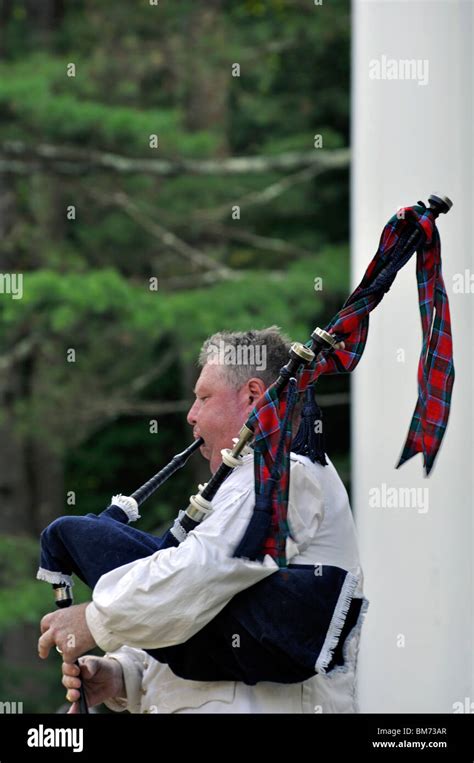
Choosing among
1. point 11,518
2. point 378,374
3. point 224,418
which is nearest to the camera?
point 224,418

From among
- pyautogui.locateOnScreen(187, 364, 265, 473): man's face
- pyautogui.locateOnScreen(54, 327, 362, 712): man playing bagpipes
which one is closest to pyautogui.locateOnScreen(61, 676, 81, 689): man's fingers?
pyautogui.locateOnScreen(54, 327, 362, 712): man playing bagpipes

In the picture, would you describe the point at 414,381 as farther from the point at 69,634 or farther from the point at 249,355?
the point at 69,634

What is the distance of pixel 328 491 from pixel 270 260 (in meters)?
10.3

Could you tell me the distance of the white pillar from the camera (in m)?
5.24

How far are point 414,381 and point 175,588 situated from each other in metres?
Answer: 2.44

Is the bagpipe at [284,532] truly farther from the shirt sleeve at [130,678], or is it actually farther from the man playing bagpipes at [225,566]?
the shirt sleeve at [130,678]

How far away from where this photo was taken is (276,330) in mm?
3686

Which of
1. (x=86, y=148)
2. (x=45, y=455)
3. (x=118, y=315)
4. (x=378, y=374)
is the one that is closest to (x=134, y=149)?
(x=86, y=148)

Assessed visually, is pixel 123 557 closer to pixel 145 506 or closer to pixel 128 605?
pixel 128 605

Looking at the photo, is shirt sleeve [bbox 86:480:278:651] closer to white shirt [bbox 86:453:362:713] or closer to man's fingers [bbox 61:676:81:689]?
white shirt [bbox 86:453:362:713]

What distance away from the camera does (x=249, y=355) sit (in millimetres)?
3611

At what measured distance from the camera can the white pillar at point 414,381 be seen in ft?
17.2

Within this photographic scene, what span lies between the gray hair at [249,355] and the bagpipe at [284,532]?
0.11 meters

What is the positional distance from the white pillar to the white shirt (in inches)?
64.8
